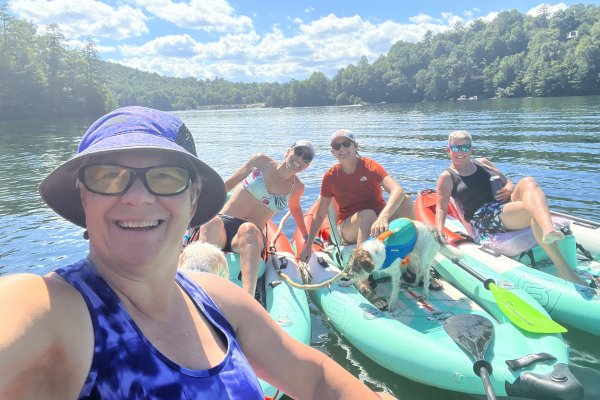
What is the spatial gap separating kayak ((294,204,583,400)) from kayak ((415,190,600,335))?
367 mm

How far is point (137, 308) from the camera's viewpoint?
1219mm

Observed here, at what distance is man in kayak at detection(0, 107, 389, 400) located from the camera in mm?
978

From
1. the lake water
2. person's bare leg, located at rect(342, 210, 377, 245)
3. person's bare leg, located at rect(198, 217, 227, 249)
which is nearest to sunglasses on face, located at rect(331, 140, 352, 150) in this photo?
person's bare leg, located at rect(342, 210, 377, 245)

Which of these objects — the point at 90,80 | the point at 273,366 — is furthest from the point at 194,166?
the point at 90,80

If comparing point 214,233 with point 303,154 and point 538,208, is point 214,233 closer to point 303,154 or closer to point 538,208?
point 303,154

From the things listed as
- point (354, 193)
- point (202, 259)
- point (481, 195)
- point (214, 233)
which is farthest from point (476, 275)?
point (202, 259)

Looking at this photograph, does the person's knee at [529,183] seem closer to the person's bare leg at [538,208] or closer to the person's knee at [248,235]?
the person's bare leg at [538,208]

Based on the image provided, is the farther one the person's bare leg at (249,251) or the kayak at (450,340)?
the person's bare leg at (249,251)

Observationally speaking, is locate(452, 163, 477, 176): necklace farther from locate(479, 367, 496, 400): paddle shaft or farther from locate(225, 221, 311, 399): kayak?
locate(479, 367, 496, 400): paddle shaft

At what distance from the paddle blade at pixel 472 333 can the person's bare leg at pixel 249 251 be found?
5.83ft

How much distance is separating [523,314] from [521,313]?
2 cm

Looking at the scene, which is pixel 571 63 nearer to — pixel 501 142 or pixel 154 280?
pixel 501 142

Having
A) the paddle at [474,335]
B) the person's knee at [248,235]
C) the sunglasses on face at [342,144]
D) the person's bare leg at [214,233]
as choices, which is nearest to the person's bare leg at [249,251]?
the person's knee at [248,235]

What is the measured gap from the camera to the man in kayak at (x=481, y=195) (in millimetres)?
5129
